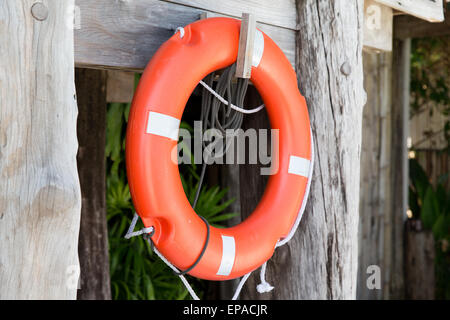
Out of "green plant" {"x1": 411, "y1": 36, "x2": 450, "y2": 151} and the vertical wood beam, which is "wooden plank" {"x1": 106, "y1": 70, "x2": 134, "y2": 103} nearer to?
the vertical wood beam

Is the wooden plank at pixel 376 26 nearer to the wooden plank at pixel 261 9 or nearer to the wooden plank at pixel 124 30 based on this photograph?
the wooden plank at pixel 261 9

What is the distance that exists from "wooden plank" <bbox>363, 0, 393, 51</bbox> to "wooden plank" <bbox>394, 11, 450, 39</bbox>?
0.92 m

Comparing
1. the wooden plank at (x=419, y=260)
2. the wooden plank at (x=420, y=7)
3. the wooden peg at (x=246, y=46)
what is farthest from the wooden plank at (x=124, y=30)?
the wooden plank at (x=419, y=260)

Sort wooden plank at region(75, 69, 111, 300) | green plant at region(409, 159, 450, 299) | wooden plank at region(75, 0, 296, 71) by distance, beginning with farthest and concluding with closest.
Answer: green plant at region(409, 159, 450, 299), wooden plank at region(75, 69, 111, 300), wooden plank at region(75, 0, 296, 71)

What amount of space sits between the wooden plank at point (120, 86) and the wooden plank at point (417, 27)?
1.64 m

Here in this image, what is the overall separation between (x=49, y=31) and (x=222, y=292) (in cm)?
238

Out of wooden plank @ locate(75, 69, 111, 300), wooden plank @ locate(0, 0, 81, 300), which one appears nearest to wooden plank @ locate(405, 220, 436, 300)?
wooden plank @ locate(75, 69, 111, 300)

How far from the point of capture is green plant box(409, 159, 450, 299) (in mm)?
3773

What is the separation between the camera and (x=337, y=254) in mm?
1737

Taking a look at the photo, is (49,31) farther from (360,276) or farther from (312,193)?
(360,276)

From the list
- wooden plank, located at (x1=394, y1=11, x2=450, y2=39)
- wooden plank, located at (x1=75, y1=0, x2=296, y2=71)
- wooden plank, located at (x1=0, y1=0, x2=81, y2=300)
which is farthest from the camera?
wooden plank, located at (x1=394, y1=11, x2=450, y2=39)

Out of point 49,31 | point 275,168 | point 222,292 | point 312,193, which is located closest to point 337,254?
point 312,193

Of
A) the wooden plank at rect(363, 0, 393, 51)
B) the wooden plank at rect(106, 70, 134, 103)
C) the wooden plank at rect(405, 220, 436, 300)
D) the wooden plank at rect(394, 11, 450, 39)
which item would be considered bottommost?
the wooden plank at rect(405, 220, 436, 300)
